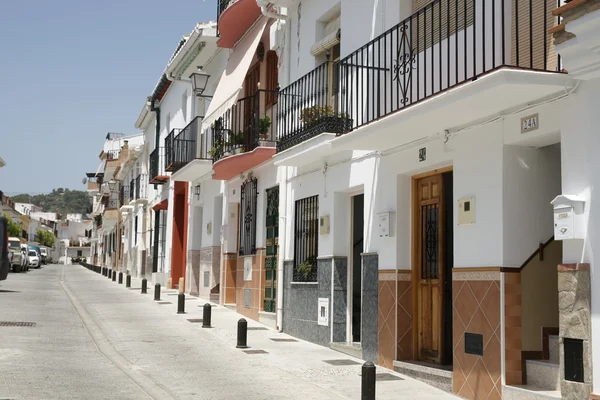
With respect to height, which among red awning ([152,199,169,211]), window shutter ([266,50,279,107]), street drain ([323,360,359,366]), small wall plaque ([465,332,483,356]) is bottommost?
street drain ([323,360,359,366])

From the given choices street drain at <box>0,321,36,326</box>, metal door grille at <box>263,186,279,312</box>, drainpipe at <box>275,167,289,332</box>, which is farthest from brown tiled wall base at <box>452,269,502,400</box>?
street drain at <box>0,321,36,326</box>

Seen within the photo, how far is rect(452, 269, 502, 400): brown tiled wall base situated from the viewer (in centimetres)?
809

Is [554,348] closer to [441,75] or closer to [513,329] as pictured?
[513,329]

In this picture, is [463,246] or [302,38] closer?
[463,246]

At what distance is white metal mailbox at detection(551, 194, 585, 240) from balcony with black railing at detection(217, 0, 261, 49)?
10479mm

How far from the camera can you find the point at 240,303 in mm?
17422

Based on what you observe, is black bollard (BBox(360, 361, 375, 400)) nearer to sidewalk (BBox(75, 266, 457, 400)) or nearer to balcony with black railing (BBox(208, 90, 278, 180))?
sidewalk (BBox(75, 266, 457, 400))

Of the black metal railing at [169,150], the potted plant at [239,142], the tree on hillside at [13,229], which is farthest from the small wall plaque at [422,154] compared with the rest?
the tree on hillside at [13,229]

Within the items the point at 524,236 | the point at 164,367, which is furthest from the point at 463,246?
the point at 164,367

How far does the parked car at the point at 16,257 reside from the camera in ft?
137

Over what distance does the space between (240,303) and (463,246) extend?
9385 mm

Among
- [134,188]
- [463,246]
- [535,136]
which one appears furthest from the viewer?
[134,188]

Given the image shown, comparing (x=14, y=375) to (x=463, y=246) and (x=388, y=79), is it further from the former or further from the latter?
(x=388, y=79)

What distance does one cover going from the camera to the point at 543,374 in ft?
25.4
